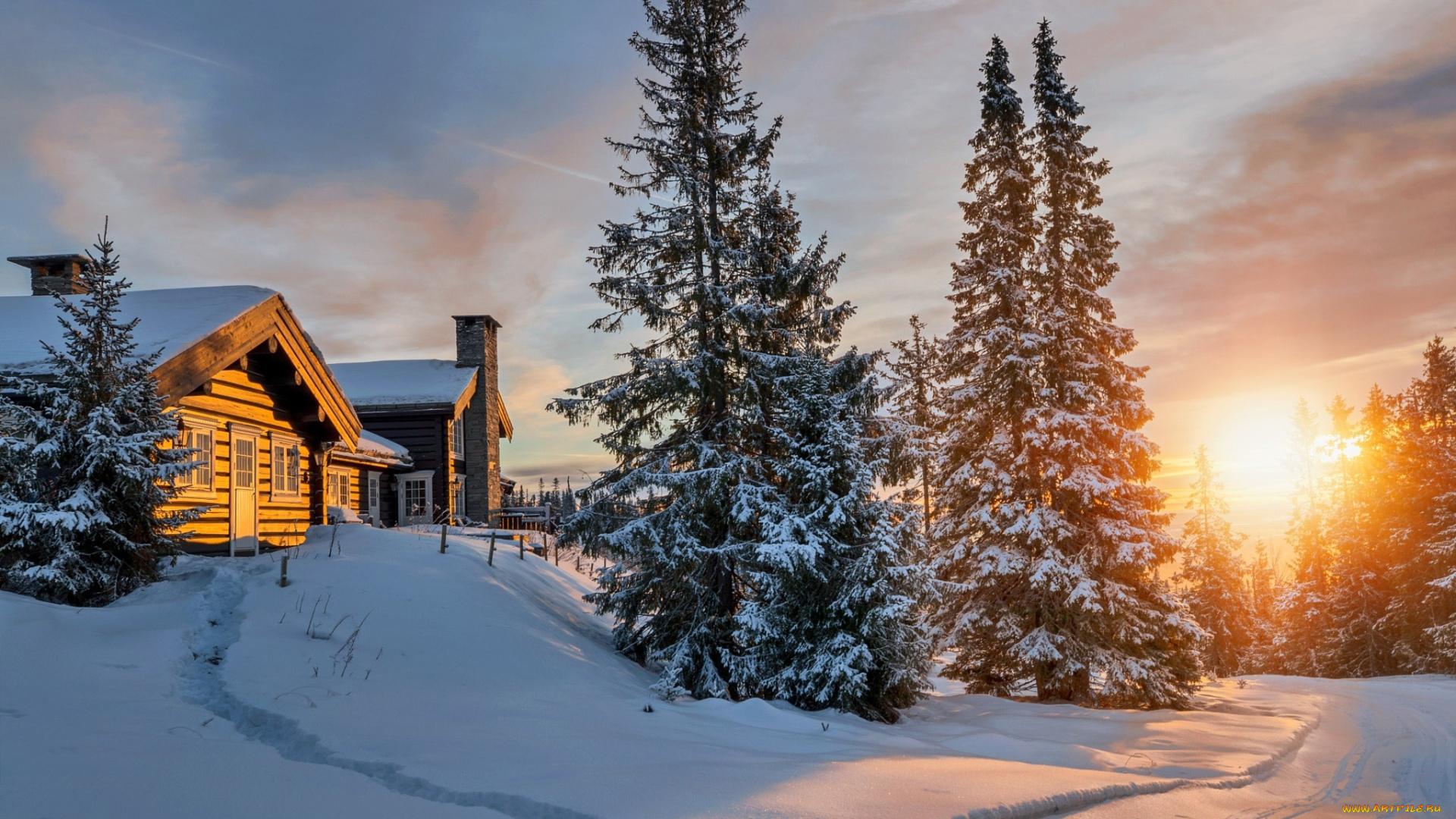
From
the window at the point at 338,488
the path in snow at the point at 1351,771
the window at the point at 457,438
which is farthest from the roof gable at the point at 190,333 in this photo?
the path in snow at the point at 1351,771

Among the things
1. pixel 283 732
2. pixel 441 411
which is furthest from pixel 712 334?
pixel 441 411

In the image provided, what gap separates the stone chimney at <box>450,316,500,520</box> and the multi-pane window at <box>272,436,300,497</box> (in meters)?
14.3

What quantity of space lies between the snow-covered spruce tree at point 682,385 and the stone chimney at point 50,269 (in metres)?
14.4

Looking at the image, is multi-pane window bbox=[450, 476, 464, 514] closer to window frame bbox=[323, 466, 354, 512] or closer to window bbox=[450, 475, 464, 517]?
window bbox=[450, 475, 464, 517]

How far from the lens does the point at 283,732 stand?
290 inches

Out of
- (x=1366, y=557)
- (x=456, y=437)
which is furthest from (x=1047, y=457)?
(x=1366, y=557)

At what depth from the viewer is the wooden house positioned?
29422 mm

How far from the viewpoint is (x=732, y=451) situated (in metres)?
15.6

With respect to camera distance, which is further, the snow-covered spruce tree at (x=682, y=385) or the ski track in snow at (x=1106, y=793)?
the snow-covered spruce tree at (x=682, y=385)

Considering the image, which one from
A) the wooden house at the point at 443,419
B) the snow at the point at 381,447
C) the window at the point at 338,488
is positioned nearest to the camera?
the window at the point at 338,488

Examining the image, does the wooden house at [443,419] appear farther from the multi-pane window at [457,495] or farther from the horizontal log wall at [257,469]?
the horizontal log wall at [257,469]

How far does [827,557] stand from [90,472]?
1087cm

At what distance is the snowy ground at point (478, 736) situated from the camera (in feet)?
18.9

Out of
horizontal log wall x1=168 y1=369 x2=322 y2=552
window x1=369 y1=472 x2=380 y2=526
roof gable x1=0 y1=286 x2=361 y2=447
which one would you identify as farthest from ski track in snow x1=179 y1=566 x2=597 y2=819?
window x1=369 y1=472 x2=380 y2=526
